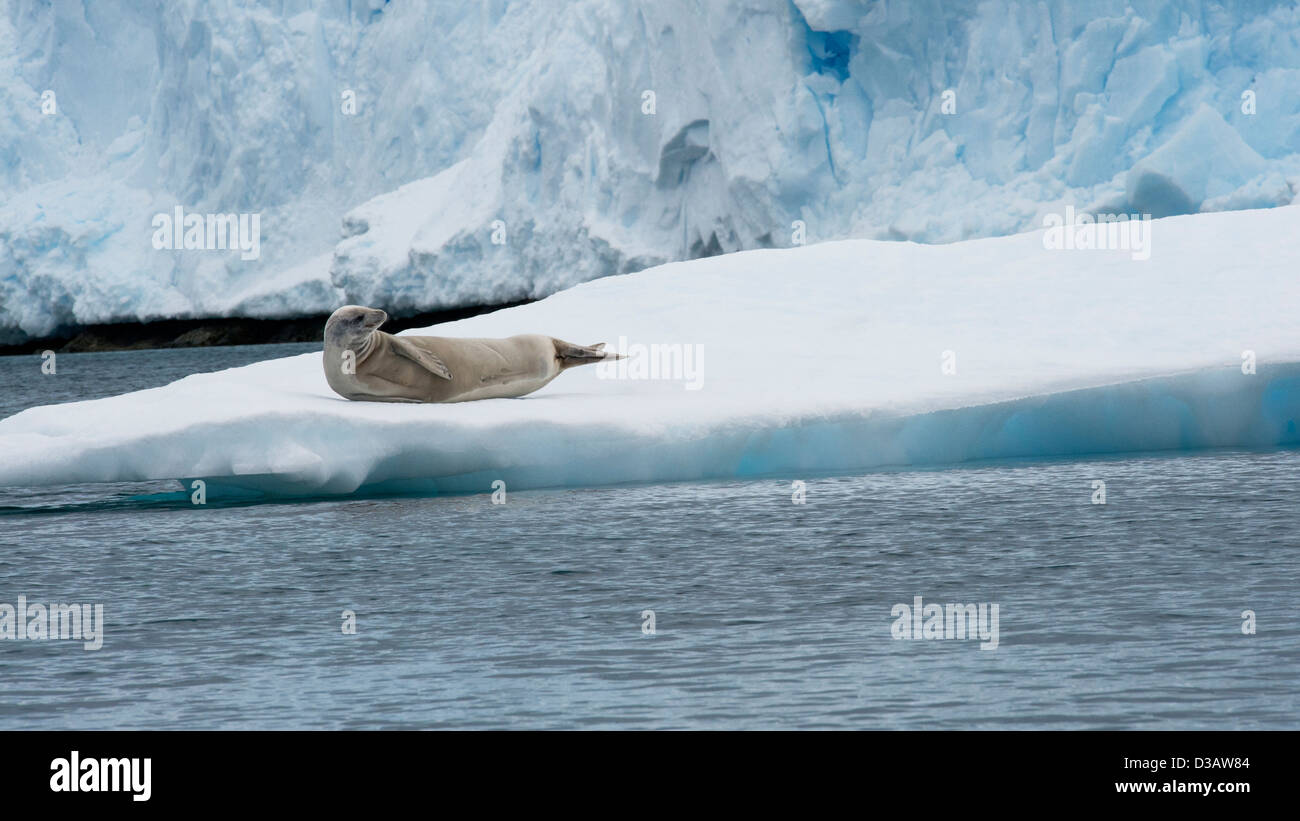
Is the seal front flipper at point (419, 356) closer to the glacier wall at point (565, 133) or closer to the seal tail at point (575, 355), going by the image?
the seal tail at point (575, 355)

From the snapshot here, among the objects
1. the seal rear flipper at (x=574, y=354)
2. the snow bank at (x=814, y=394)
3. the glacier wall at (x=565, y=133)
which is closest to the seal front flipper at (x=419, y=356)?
the snow bank at (x=814, y=394)

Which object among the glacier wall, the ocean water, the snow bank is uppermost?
the glacier wall

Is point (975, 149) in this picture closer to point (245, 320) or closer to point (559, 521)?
point (559, 521)

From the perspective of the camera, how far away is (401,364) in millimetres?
9125

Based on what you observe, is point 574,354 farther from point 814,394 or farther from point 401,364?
point 814,394

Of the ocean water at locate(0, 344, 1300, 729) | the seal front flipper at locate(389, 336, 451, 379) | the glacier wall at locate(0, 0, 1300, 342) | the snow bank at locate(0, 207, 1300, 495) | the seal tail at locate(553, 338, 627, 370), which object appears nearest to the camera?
the ocean water at locate(0, 344, 1300, 729)

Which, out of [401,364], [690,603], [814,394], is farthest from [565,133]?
[690,603]

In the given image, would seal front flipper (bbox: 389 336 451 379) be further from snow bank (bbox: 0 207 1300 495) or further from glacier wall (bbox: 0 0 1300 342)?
glacier wall (bbox: 0 0 1300 342)

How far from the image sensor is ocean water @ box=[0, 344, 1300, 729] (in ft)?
14.1

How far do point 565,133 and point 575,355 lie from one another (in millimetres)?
18780

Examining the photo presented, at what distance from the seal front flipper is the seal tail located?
39.5 inches

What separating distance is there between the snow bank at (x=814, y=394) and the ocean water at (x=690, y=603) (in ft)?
0.96

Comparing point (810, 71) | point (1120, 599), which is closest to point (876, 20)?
point (810, 71)

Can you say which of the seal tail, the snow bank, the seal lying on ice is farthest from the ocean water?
the seal tail
